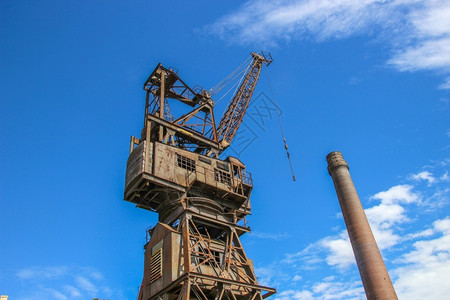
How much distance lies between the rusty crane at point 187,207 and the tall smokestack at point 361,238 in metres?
10.4

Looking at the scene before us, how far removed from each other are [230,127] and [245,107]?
2.90 metres

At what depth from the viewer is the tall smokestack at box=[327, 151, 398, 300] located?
25.6 meters

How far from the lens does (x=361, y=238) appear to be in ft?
90.2

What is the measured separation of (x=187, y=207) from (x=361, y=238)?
1480 cm

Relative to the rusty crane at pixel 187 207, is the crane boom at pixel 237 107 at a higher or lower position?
higher

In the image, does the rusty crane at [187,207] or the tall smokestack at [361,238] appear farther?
the tall smokestack at [361,238]

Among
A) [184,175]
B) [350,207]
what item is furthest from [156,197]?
[350,207]

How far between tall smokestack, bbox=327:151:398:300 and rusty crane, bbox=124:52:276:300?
34.0 feet

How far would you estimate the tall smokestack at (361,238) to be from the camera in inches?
1008

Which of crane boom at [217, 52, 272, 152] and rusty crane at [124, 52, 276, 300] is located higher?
crane boom at [217, 52, 272, 152]

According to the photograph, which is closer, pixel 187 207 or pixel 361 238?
pixel 187 207

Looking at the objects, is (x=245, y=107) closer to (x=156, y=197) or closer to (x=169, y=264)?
(x=156, y=197)

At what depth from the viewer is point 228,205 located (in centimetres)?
2125

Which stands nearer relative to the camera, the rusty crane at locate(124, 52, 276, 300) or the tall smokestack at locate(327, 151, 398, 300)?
the rusty crane at locate(124, 52, 276, 300)
